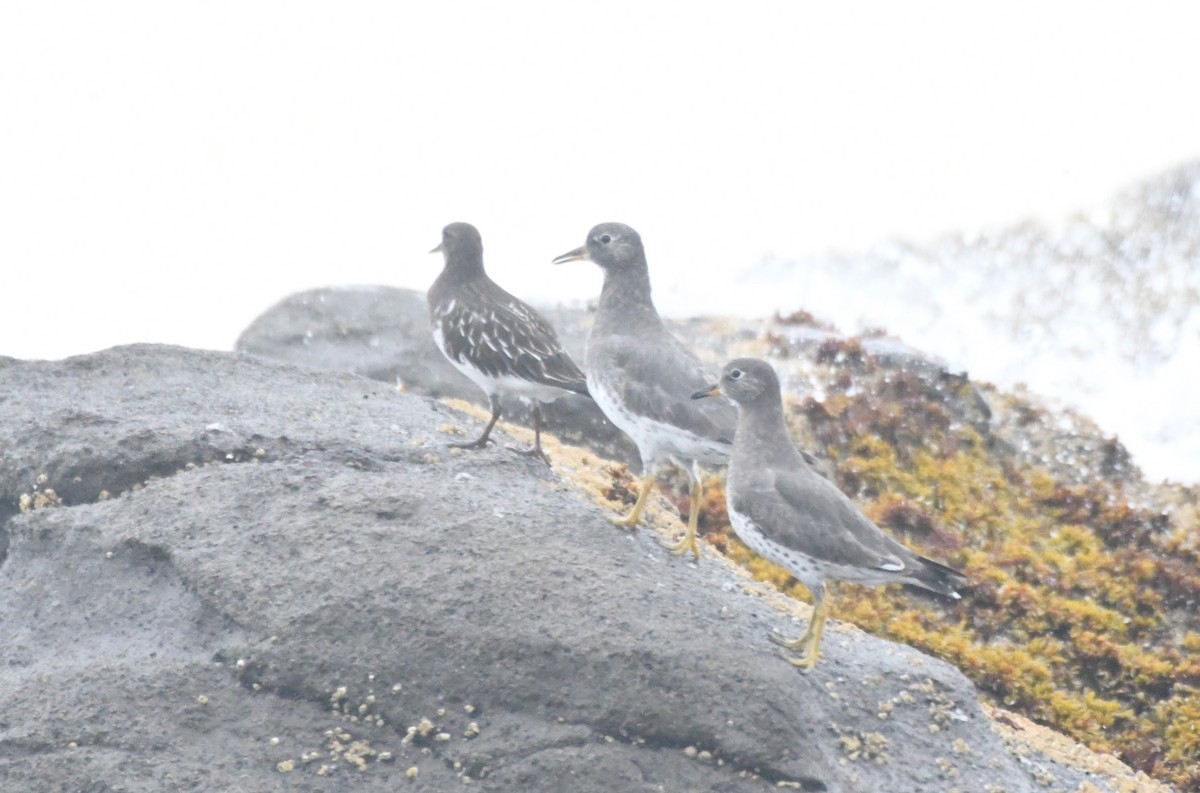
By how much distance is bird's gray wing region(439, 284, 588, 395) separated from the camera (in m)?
8.52

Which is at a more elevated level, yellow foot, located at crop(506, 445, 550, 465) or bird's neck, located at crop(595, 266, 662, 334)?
bird's neck, located at crop(595, 266, 662, 334)

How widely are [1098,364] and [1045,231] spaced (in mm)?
3563

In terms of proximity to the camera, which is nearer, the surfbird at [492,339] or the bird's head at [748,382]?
the bird's head at [748,382]

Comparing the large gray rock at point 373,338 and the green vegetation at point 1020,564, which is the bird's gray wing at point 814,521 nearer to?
the green vegetation at point 1020,564

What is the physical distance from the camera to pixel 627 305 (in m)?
8.34

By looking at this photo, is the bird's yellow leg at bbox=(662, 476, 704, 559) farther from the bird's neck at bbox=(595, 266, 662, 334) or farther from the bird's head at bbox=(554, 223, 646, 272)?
the bird's head at bbox=(554, 223, 646, 272)

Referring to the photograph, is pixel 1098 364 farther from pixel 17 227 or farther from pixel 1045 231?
pixel 17 227

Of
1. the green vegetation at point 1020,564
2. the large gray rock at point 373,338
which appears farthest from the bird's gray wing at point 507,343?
the large gray rock at point 373,338

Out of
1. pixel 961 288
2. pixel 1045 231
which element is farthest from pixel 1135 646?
pixel 1045 231

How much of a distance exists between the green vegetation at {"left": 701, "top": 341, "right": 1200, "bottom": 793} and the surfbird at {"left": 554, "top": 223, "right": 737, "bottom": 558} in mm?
2701

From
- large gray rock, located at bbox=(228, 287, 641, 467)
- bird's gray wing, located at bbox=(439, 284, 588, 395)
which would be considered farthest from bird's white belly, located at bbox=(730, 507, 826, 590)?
large gray rock, located at bbox=(228, 287, 641, 467)

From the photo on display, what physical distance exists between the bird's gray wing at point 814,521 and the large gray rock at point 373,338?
5909 millimetres

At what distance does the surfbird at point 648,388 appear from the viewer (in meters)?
7.50

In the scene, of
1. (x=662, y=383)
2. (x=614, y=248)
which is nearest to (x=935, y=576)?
(x=662, y=383)
